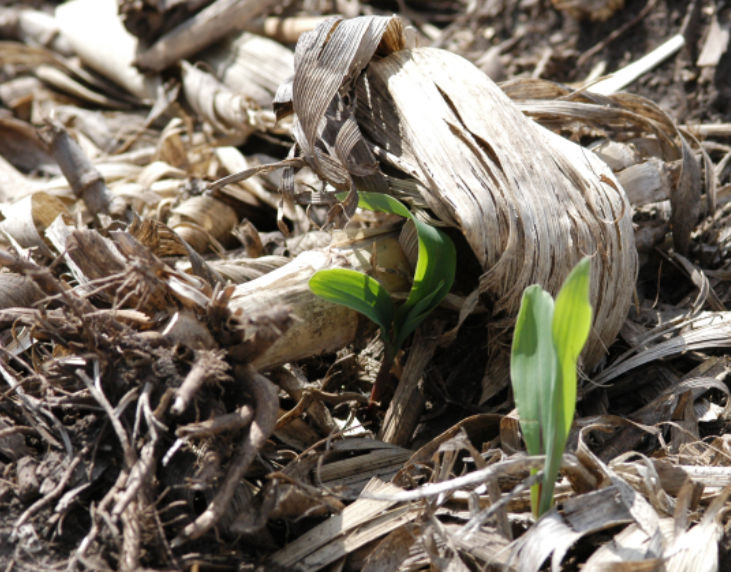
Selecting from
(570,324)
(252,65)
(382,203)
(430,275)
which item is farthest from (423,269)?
(252,65)

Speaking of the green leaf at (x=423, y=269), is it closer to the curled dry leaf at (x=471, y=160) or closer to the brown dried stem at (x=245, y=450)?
the curled dry leaf at (x=471, y=160)

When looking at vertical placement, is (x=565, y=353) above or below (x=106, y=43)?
below

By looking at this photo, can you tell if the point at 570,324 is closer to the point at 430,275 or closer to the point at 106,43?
the point at 430,275

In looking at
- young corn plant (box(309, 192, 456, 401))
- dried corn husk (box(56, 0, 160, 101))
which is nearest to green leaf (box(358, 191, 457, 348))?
young corn plant (box(309, 192, 456, 401))

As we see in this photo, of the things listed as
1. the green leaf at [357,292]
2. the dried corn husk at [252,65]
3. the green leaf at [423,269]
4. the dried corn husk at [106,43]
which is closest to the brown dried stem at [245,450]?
the green leaf at [357,292]

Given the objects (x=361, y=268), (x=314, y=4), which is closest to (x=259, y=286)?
(x=361, y=268)

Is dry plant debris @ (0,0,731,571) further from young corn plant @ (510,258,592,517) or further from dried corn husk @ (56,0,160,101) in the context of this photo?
dried corn husk @ (56,0,160,101)
